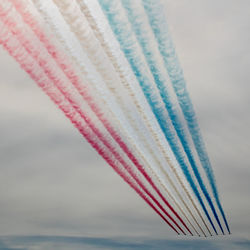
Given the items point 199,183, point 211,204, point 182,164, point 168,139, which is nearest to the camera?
point 168,139

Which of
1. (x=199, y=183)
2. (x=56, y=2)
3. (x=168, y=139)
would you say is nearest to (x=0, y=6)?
(x=56, y=2)

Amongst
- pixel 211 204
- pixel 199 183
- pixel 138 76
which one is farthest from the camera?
pixel 211 204

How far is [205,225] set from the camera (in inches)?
1577

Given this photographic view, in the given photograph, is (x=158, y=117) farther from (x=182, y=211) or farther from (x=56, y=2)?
(x=182, y=211)

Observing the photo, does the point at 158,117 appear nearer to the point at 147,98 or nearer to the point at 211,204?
the point at 147,98

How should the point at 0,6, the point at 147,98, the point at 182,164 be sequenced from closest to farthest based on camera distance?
1. the point at 0,6
2. the point at 147,98
3. the point at 182,164

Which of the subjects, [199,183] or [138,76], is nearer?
[138,76]

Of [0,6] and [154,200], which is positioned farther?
[154,200]

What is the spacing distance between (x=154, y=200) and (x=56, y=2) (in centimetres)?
1955

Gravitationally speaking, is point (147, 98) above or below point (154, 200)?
above

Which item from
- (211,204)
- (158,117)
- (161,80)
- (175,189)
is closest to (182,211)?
(211,204)

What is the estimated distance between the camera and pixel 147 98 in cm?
1748

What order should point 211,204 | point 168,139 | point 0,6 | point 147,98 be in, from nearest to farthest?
point 0,6
point 147,98
point 168,139
point 211,204

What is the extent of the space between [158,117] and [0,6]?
985 centimetres
